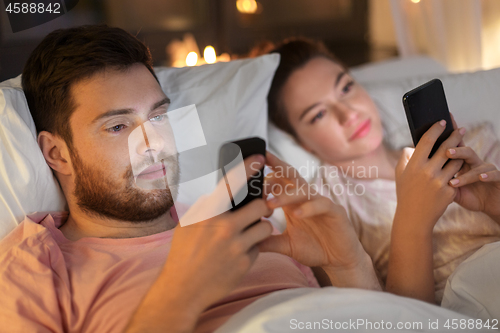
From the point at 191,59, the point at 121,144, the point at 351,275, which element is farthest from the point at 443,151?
the point at 191,59

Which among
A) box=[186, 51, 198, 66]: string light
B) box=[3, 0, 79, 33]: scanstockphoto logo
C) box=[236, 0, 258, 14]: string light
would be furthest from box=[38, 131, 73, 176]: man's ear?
box=[236, 0, 258, 14]: string light

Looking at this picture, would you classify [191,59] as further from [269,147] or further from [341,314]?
[341,314]

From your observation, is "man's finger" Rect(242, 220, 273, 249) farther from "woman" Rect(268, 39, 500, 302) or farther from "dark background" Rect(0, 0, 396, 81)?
"dark background" Rect(0, 0, 396, 81)

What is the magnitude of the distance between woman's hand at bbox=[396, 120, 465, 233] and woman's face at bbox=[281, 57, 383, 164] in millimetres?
335

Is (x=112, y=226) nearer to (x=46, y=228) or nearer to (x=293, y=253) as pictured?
(x=46, y=228)

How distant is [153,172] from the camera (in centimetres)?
86

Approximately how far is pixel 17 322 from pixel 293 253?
0.50 meters

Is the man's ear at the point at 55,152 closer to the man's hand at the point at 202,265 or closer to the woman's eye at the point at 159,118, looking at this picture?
the woman's eye at the point at 159,118

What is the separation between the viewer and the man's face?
841 mm

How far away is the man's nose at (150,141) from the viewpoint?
2.72ft

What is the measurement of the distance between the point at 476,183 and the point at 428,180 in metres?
0.19

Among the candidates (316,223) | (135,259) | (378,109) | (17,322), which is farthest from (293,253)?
(378,109)

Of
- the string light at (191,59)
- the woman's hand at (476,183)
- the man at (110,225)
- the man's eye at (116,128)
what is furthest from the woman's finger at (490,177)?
the string light at (191,59)

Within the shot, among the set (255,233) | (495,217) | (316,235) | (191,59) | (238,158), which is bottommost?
(495,217)
